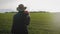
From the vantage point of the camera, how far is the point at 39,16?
190cm

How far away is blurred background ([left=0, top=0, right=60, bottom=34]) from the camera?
1882 millimetres

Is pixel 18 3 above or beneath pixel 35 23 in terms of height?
above

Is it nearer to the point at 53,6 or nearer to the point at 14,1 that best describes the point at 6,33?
the point at 14,1

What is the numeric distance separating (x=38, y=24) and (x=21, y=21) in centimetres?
23

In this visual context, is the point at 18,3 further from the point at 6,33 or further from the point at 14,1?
the point at 6,33

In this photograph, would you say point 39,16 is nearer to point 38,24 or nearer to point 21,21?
point 38,24

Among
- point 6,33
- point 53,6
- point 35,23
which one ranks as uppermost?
point 53,6

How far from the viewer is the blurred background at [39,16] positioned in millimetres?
1882

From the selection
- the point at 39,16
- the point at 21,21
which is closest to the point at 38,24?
the point at 39,16

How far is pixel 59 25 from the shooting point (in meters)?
1.87

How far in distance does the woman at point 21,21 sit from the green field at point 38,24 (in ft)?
0.17

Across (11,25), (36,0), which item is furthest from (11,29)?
(36,0)

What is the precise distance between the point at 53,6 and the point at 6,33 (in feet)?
2.32

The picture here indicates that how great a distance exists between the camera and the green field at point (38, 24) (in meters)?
1.88
